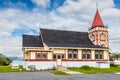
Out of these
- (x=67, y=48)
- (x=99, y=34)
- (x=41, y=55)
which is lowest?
(x=41, y=55)

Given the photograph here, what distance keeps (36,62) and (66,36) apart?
10850 millimetres

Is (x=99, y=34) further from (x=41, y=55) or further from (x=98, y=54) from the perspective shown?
(x=41, y=55)

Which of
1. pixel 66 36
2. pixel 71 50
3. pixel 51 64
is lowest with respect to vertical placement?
pixel 51 64

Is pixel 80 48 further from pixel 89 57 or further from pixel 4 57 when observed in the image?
pixel 4 57

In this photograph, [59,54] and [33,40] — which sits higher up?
[33,40]

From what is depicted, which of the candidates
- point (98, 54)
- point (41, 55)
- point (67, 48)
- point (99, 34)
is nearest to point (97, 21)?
point (99, 34)

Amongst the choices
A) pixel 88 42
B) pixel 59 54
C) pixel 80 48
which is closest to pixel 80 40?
pixel 88 42

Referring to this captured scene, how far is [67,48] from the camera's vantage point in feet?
124

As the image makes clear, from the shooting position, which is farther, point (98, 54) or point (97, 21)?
point (97, 21)

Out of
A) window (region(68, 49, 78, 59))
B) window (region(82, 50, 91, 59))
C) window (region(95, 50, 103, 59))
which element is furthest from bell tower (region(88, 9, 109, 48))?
window (region(68, 49, 78, 59))

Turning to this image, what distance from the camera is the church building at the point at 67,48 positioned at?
35.6 metres

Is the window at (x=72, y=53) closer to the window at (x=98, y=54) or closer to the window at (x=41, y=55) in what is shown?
the window at (x=98, y=54)

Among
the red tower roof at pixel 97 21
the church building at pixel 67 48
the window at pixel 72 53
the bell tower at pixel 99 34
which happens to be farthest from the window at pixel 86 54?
the red tower roof at pixel 97 21

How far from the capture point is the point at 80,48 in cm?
3862
